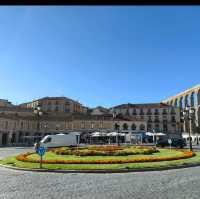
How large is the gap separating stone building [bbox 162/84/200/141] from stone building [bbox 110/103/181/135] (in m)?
3.74

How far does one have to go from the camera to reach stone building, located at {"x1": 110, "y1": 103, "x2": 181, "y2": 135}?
106062mm

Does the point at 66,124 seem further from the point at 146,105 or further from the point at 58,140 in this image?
the point at 58,140

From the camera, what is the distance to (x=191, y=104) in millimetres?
102062

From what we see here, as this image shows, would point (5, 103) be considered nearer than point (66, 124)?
No

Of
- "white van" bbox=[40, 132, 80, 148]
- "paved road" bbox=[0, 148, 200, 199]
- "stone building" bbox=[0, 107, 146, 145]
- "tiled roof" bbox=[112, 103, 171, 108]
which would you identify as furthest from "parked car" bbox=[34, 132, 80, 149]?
"tiled roof" bbox=[112, 103, 171, 108]

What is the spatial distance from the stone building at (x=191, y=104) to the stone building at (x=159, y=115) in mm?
3738

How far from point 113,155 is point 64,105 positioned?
83.7m

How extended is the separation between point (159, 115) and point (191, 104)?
12974mm

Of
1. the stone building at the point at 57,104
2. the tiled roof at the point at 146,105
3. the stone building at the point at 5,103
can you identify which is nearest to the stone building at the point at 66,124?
the stone building at the point at 57,104

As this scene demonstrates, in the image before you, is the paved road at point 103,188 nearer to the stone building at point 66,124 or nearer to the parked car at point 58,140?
the parked car at point 58,140

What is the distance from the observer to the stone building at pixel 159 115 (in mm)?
106062

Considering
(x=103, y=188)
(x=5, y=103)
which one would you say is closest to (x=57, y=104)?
(x=5, y=103)
